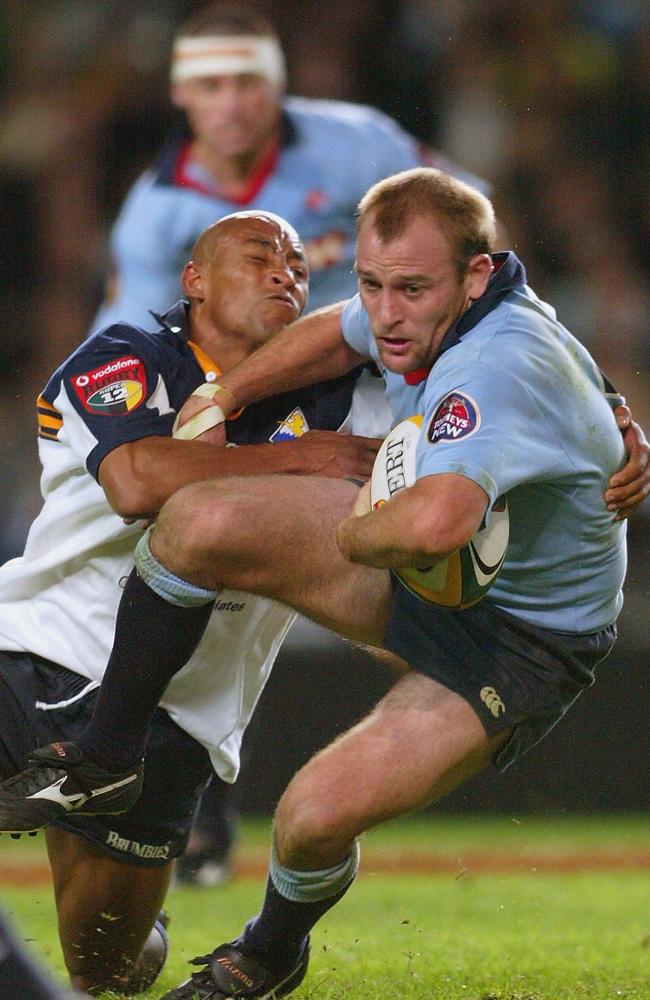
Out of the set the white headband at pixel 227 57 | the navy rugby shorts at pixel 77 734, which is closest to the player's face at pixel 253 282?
the navy rugby shorts at pixel 77 734

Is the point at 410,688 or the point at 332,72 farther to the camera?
the point at 332,72

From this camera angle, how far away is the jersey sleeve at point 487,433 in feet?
10.9

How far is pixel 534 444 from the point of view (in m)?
3.46

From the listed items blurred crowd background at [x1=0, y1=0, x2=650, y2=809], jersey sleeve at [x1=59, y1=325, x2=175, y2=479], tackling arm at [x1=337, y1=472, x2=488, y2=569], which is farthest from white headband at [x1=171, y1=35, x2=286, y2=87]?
tackling arm at [x1=337, y1=472, x2=488, y2=569]

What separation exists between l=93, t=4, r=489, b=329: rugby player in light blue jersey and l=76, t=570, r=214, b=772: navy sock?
3318 millimetres

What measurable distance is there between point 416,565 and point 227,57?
4672 mm

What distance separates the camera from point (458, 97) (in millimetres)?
10688

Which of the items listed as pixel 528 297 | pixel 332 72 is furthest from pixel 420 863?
pixel 332 72

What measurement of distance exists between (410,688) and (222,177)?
4.11 m

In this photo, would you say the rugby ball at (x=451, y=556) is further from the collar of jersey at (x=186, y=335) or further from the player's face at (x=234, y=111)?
the player's face at (x=234, y=111)

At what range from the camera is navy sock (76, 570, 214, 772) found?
3689mm

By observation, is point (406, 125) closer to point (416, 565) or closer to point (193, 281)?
point (193, 281)

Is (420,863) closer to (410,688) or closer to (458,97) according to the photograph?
(410,688)

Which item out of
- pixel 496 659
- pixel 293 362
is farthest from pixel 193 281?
pixel 496 659
